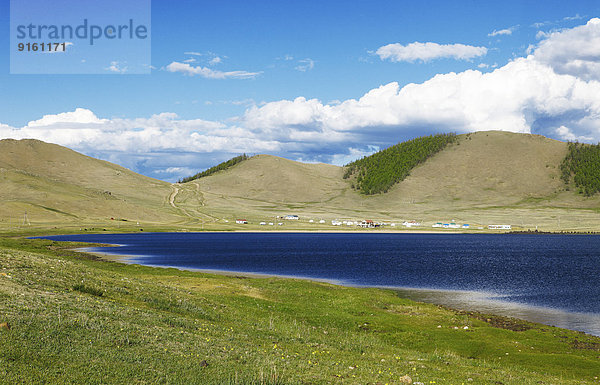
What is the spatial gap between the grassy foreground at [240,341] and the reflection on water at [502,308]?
5972 millimetres

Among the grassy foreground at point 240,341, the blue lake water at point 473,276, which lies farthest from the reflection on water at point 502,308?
the grassy foreground at point 240,341

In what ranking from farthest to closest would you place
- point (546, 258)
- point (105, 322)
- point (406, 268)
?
1. point (546, 258)
2. point (406, 268)
3. point (105, 322)

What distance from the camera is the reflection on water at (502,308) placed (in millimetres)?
50469

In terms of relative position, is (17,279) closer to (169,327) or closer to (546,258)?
(169,327)

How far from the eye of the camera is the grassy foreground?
864 inches

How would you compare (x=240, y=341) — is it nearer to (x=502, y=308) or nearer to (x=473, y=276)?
(x=502, y=308)

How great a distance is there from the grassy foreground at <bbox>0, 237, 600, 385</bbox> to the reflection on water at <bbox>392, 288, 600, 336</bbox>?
597cm

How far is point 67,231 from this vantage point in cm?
19862

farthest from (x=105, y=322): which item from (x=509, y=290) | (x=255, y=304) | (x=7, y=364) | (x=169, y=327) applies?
(x=509, y=290)

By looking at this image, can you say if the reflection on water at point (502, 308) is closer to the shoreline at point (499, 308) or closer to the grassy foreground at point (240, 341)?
the shoreline at point (499, 308)

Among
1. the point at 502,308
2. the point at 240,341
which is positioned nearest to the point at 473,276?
the point at 502,308

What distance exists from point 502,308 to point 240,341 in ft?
135

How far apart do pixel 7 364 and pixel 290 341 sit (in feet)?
56.2

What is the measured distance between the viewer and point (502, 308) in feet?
194
